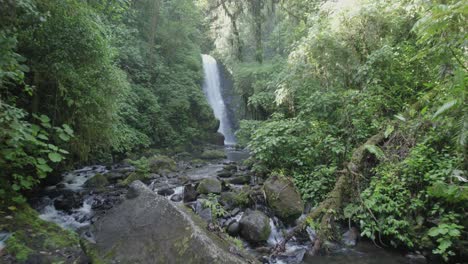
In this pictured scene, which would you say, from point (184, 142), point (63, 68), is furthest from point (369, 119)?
point (184, 142)

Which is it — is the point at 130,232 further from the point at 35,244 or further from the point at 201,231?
the point at 35,244

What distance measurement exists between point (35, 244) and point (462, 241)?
5574 millimetres

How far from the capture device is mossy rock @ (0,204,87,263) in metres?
3.23

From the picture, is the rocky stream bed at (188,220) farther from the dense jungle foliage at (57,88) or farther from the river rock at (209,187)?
the dense jungle foliage at (57,88)

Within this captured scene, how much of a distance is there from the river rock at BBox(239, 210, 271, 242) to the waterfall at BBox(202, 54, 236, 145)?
734 inches

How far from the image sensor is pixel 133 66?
1644 centimetres

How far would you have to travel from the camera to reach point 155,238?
3156mm

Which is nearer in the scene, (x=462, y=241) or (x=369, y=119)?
(x=462, y=241)

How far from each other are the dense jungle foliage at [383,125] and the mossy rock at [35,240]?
3.79 meters

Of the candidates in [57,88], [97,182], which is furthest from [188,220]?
[97,182]

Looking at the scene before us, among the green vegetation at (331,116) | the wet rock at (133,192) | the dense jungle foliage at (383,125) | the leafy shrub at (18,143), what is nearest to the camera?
the leafy shrub at (18,143)

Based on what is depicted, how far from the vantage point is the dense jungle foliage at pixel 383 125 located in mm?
3705

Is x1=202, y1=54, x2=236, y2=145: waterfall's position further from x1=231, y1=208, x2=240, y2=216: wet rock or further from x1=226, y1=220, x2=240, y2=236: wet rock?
x1=226, y1=220, x2=240, y2=236: wet rock

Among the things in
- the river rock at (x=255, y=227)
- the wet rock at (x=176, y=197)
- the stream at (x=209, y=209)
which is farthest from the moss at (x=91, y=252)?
the wet rock at (x=176, y=197)
